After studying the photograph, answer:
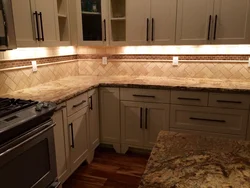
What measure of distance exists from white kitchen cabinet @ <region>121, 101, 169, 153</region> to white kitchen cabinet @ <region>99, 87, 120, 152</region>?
7cm

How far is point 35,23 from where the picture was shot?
2.03m

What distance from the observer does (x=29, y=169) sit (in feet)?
4.84

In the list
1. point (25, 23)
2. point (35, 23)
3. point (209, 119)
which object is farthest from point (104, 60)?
point (209, 119)

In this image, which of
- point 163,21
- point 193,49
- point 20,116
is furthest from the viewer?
point 193,49

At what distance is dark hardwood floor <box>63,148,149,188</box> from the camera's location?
2.21m

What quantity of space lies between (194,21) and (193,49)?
41 centimetres

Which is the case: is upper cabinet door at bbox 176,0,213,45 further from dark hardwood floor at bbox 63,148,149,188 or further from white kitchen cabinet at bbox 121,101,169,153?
dark hardwood floor at bbox 63,148,149,188

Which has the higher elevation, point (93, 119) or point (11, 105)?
point (11, 105)

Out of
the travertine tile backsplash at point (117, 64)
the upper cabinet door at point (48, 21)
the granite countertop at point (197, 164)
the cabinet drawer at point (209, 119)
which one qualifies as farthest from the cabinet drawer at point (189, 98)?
the upper cabinet door at point (48, 21)

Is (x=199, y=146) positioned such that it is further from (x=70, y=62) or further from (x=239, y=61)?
(x=70, y=62)

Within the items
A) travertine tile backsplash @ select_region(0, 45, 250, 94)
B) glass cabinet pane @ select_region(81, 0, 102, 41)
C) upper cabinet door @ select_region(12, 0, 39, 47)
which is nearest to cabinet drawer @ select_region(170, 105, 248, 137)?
travertine tile backsplash @ select_region(0, 45, 250, 94)

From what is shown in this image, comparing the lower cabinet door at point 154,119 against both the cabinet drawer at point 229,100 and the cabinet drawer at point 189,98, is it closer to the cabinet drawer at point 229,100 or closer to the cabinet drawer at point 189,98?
the cabinet drawer at point 189,98

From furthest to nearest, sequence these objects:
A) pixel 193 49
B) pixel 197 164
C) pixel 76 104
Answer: pixel 193 49
pixel 76 104
pixel 197 164

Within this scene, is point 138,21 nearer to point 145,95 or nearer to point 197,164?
point 145,95
